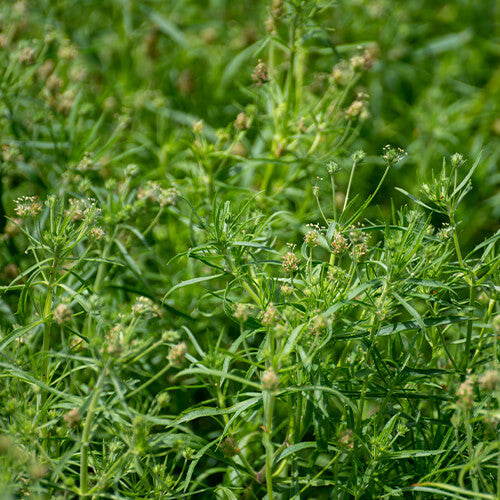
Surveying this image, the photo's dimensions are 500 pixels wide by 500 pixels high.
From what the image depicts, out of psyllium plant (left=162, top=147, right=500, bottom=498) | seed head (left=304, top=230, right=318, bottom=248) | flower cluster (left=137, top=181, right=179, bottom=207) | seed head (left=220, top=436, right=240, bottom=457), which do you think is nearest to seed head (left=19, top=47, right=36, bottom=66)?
flower cluster (left=137, top=181, right=179, bottom=207)

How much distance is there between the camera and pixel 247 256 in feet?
3.70

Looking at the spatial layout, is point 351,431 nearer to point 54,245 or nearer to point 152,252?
point 54,245

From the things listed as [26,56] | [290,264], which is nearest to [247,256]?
[290,264]

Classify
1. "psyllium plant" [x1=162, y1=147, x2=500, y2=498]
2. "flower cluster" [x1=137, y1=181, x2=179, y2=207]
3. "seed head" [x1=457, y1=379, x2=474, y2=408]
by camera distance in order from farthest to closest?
1. "flower cluster" [x1=137, y1=181, x2=179, y2=207]
2. "psyllium plant" [x1=162, y1=147, x2=500, y2=498]
3. "seed head" [x1=457, y1=379, x2=474, y2=408]

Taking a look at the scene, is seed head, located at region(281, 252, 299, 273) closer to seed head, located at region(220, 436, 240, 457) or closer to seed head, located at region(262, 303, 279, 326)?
seed head, located at region(262, 303, 279, 326)

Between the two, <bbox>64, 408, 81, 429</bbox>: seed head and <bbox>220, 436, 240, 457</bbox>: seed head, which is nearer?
<bbox>64, 408, 81, 429</bbox>: seed head

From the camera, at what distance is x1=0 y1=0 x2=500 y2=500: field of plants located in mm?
951

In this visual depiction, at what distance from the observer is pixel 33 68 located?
5.08ft

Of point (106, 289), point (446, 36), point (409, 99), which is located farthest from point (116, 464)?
point (446, 36)

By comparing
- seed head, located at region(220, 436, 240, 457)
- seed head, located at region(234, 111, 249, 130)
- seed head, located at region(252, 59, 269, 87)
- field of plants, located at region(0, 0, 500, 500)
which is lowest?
seed head, located at region(220, 436, 240, 457)

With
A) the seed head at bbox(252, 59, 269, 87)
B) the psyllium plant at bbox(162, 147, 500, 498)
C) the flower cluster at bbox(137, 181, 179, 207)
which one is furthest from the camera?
the seed head at bbox(252, 59, 269, 87)

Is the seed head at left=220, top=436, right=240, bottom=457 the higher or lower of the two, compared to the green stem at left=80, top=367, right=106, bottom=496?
lower

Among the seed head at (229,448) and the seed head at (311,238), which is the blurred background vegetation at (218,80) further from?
the seed head at (229,448)

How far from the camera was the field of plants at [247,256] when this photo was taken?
951 mm
